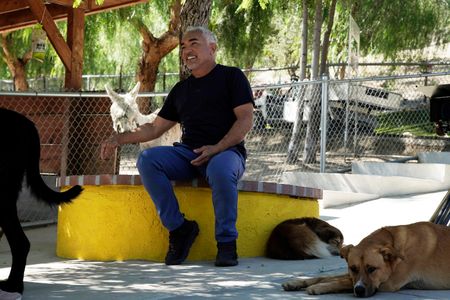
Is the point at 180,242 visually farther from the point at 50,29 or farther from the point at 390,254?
the point at 50,29

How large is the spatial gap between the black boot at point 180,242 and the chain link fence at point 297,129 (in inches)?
156

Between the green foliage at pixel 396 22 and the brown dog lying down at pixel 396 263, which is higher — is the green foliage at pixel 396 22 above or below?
above

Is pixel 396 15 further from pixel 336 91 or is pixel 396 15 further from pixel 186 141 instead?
pixel 186 141

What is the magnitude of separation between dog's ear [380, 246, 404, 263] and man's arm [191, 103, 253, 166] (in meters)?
1.64

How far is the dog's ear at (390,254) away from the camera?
428 cm

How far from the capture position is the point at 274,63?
114 feet

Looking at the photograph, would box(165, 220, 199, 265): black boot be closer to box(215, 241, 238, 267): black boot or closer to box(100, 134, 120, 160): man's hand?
box(215, 241, 238, 267): black boot

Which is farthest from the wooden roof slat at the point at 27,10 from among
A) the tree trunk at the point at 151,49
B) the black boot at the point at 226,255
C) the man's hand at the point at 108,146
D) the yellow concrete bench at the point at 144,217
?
the black boot at the point at 226,255

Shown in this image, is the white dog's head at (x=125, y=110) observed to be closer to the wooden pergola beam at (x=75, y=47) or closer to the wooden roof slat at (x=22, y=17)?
the wooden pergola beam at (x=75, y=47)

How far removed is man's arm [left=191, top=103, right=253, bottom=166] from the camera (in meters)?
5.54

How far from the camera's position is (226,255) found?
554 cm

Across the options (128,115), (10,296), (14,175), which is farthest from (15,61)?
(10,296)

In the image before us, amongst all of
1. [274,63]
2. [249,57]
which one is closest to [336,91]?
[249,57]

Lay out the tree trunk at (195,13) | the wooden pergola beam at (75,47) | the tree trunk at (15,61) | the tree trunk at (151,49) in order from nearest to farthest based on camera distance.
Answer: the tree trunk at (195,13) < the wooden pergola beam at (75,47) < the tree trunk at (151,49) < the tree trunk at (15,61)
